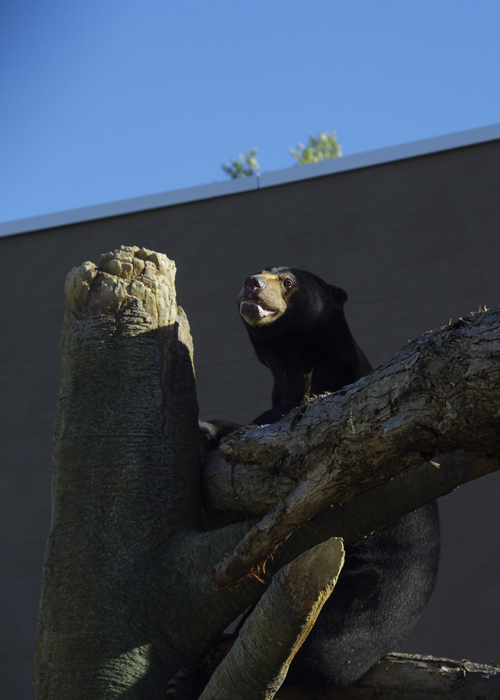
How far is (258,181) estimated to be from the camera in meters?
6.44

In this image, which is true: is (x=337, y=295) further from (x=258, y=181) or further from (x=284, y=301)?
(x=258, y=181)

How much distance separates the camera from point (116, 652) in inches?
90.0

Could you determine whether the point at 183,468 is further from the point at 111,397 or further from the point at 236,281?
the point at 236,281

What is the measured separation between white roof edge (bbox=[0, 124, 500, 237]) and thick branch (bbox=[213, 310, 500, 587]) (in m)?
4.50

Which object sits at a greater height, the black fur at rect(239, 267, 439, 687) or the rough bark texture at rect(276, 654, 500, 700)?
the black fur at rect(239, 267, 439, 687)

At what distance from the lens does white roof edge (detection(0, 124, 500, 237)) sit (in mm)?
6062

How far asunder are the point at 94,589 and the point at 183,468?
52 centimetres

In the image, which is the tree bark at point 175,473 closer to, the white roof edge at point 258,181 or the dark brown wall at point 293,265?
the dark brown wall at point 293,265

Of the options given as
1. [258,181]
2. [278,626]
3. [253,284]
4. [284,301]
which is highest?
[258,181]

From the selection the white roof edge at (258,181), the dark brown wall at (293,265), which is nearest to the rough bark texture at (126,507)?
the dark brown wall at (293,265)

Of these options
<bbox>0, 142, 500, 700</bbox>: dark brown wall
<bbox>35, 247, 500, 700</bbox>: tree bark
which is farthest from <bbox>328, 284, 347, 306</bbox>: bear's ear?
<bbox>0, 142, 500, 700</bbox>: dark brown wall

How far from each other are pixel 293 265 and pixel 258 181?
797 mm

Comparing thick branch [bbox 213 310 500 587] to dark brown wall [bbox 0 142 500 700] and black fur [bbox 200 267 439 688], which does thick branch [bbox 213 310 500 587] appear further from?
dark brown wall [bbox 0 142 500 700]

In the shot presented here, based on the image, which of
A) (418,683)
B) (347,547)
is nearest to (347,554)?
(347,547)
